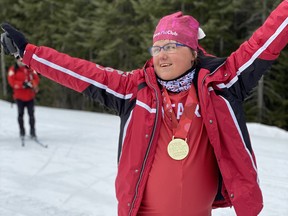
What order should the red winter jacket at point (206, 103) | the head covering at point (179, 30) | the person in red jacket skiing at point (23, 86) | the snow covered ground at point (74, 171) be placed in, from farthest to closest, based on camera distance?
the person in red jacket skiing at point (23, 86) < the snow covered ground at point (74, 171) < the head covering at point (179, 30) < the red winter jacket at point (206, 103)

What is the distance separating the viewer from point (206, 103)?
1.99m

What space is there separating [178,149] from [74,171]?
446 cm

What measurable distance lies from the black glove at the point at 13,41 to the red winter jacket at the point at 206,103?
5cm

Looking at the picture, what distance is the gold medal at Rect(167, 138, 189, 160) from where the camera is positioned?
200cm

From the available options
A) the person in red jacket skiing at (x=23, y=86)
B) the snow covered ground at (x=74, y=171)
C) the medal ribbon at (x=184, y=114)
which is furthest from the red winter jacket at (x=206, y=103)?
the person in red jacket skiing at (x=23, y=86)

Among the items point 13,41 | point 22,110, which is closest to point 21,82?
point 22,110

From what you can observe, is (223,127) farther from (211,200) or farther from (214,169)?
(211,200)

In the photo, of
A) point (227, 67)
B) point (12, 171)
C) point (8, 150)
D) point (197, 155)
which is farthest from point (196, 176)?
point (8, 150)

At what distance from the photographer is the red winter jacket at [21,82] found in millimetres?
8281

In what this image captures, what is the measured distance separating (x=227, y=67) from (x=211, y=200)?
0.74m

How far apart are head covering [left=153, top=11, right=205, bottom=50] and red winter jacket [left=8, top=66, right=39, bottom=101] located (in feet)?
21.7

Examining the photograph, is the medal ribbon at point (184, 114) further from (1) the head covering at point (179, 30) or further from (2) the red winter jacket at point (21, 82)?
(2) the red winter jacket at point (21, 82)

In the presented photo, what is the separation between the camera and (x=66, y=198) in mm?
4930

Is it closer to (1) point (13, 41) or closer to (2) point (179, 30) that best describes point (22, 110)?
(1) point (13, 41)
